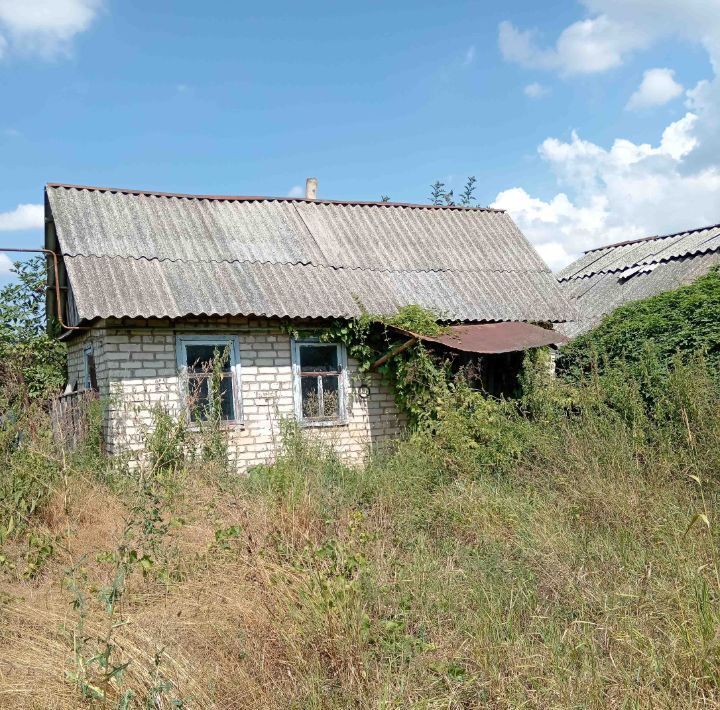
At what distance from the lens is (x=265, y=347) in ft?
35.0

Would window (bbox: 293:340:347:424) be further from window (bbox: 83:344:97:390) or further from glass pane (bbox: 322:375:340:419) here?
window (bbox: 83:344:97:390)

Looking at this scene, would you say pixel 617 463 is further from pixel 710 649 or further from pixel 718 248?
pixel 718 248

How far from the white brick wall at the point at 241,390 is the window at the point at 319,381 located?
13 centimetres

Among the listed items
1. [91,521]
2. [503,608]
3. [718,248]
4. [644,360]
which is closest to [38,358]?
[91,521]

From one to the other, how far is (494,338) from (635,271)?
6264mm

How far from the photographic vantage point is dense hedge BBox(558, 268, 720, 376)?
9656 millimetres

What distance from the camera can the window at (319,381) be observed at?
10867 mm

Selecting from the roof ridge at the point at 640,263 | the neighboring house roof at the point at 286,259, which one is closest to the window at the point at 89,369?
the neighboring house roof at the point at 286,259

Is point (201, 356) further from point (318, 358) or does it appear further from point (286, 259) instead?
point (286, 259)

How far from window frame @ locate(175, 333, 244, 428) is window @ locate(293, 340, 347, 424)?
0.89 metres

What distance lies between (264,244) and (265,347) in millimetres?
2176

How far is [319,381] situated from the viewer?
11.1 m

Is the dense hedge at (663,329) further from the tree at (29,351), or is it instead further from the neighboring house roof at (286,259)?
the tree at (29,351)

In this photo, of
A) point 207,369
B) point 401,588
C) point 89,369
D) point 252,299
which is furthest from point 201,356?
point 401,588
